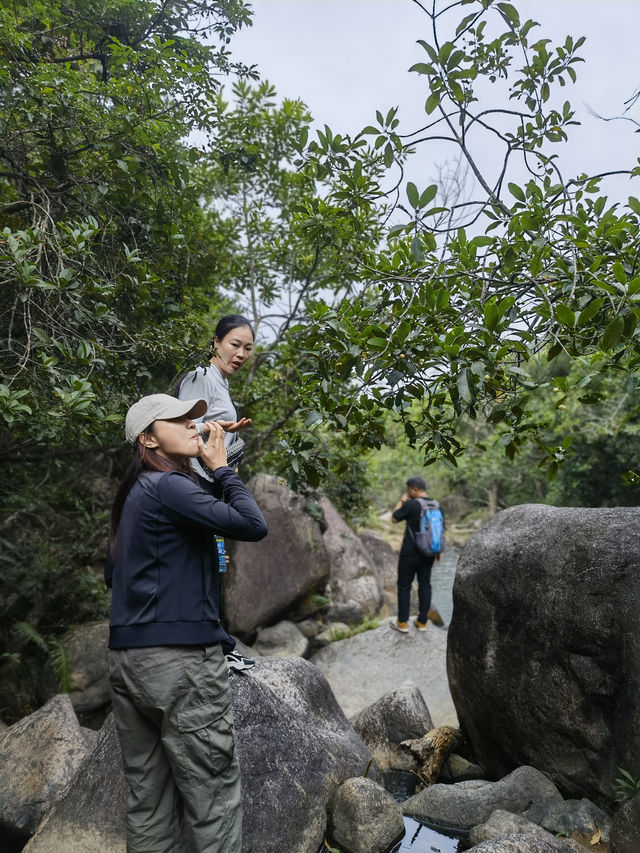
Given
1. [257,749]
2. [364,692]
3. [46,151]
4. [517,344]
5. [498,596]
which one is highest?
[46,151]

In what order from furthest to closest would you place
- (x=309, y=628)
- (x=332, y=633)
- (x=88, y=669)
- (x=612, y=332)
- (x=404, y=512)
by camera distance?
(x=309, y=628) → (x=332, y=633) → (x=404, y=512) → (x=88, y=669) → (x=612, y=332)

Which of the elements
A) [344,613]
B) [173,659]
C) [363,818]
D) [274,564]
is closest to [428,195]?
[173,659]

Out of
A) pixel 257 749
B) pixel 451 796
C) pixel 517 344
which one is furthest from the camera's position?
pixel 451 796

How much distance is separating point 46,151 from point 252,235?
13.5 feet

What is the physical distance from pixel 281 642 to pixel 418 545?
2.40 metres

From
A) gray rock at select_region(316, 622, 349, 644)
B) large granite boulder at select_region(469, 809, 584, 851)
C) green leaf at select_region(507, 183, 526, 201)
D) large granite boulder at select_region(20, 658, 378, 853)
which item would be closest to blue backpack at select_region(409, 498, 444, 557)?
gray rock at select_region(316, 622, 349, 644)

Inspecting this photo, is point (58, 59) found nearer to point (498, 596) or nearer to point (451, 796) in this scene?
point (498, 596)

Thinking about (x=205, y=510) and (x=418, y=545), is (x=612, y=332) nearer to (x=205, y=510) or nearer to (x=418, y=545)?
(x=205, y=510)

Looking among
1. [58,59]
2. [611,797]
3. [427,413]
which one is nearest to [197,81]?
[58,59]

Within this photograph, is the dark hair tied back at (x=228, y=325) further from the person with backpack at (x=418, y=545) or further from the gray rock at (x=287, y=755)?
the person with backpack at (x=418, y=545)

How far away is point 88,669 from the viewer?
639cm

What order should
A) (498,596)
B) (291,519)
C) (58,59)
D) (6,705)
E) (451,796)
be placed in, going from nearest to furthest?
(451,796), (498,596), (58,59), (6,705), (291,519)

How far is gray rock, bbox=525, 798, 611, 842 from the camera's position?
373cm

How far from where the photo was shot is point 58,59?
17.0ft
